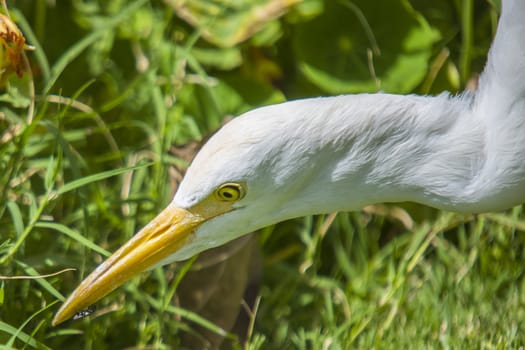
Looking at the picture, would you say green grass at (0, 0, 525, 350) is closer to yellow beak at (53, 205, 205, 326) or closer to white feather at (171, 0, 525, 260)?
yellow beak at (53, 205, 205, 326)

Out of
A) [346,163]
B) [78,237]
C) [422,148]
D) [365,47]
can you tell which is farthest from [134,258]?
[365,47]

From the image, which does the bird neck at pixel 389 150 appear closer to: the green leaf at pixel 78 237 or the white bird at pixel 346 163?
the white bird at pixel 346 163

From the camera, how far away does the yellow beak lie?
2.03m

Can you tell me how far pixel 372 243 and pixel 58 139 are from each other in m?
1.12

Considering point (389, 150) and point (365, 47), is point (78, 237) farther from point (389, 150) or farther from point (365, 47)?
point (365, 47)

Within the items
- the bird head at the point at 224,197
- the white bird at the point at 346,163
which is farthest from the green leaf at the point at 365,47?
the bird head at the point at 224,197

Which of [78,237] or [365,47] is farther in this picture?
[365,47]

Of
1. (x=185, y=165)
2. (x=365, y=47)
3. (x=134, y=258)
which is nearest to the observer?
(x=134, y=258)

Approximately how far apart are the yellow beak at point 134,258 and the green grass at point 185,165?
0.11 metres

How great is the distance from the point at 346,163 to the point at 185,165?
752 mm

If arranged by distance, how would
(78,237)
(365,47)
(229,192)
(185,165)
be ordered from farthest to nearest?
(365,47), (185,165), (78,237), (229,192)

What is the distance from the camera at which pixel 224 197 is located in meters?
1.93

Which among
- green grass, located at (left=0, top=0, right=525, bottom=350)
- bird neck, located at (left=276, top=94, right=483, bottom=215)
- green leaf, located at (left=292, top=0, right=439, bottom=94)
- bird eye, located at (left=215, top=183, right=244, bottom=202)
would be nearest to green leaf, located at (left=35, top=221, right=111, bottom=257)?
green grass, located at (left=0, top=0, right=525, bottom=350)

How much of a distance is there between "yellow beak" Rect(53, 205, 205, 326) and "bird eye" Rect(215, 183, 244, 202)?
0.44 ft
